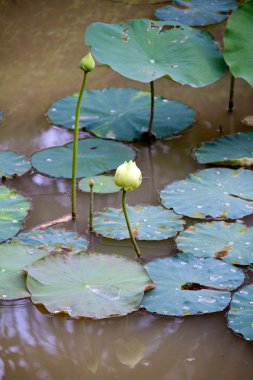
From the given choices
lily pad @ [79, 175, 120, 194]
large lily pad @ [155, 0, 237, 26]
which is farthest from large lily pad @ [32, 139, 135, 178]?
large lily pad @ [155, 0, 237, 26]

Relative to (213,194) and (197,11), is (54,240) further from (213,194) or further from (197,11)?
(197,11)

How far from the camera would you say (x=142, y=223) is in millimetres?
2639

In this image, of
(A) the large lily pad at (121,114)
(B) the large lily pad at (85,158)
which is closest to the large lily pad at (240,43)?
(A) the large lily pad at (121,114)

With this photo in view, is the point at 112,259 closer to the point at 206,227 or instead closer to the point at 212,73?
the point at 206,227

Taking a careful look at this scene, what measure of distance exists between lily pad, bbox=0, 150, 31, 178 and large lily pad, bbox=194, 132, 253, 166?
74 centimetres

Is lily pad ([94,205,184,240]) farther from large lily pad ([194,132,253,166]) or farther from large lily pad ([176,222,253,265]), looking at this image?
large lily pad ([194,132,253,166])

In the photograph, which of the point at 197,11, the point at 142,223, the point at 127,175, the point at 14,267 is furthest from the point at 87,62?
the point at 197,11

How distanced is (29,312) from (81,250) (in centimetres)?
31

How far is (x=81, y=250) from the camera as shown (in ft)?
8.18

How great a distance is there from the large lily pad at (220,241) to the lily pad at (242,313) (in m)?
0.18

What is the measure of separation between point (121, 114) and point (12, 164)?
0.59 m

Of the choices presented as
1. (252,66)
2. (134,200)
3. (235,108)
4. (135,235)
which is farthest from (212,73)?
(135,235)

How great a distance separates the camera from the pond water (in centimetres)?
210

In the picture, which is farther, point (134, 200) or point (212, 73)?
point (212, 73)
